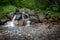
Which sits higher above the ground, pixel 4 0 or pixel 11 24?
pixel 4 0

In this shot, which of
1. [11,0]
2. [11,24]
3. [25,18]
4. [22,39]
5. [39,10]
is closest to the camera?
[22,39]

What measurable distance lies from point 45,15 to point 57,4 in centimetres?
215

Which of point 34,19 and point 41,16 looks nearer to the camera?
point 34,19

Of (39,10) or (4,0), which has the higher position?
(4,0)

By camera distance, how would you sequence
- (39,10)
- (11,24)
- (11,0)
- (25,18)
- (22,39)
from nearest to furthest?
(22,39) → (11,24) → (25,18) → (39,10) → (11,0)

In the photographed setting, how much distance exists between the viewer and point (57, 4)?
49.8ft

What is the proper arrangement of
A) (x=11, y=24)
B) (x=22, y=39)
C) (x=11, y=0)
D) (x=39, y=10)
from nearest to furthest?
(x=22, y=39), (x=11, y=24), (x=39, y=10), (x=11, y=0)

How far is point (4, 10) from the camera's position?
14062 millimetres

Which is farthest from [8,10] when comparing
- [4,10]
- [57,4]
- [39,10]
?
[57,4]

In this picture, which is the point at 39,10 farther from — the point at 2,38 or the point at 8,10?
the point at 2,38

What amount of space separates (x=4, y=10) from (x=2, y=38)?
5.87m

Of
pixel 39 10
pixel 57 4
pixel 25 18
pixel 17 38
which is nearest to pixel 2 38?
pixel 17 38

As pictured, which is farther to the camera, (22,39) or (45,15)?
(45,15)

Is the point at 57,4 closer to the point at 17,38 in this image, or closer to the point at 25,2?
the point at 25,2
